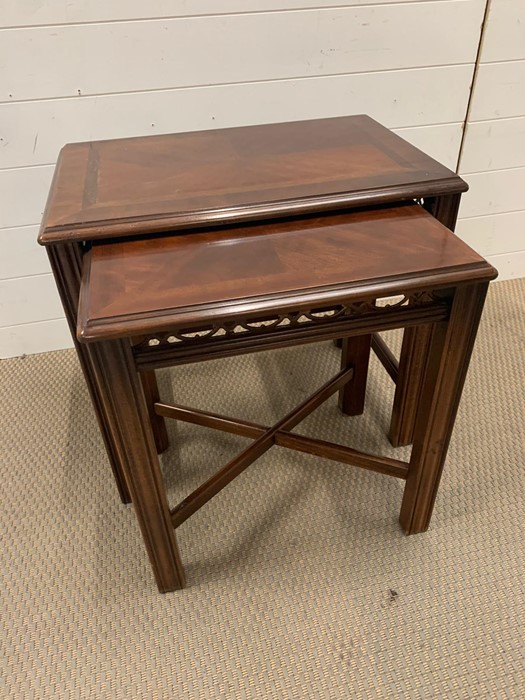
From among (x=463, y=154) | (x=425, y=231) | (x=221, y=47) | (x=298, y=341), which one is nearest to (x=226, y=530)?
(x=298, y=341)

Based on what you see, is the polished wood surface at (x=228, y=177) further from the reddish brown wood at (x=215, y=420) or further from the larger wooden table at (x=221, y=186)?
the reddish brown wood at (x=215, y=420)

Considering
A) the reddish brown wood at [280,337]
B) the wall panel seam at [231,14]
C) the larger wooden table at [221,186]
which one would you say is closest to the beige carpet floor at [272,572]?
the larger wooden table at [221,186]

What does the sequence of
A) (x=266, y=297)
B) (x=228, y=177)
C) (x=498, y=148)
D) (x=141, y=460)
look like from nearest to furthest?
(x=266, y=297) → (x=141, y=460) → (x=228, y=177) → (x=498, y=148)

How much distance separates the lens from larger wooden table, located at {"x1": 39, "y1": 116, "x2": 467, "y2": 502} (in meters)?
0.76

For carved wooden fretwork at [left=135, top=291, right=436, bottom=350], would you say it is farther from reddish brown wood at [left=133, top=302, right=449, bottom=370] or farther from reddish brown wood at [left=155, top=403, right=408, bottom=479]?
reddish brown wood at [left=155, top=403, right=408, bottom=479]

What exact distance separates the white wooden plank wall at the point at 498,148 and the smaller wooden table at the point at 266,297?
31.1 inches

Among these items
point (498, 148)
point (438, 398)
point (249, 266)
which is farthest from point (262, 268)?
point (498, 148)

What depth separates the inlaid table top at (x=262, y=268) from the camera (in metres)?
0.62

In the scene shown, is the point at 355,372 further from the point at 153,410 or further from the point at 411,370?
the point at 153,410

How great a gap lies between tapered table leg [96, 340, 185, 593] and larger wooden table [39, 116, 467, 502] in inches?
0.5

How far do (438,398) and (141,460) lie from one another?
455mm

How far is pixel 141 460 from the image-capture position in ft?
2.46

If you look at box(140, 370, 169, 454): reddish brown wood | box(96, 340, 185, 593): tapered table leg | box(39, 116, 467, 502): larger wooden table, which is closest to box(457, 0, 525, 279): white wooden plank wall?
box(39, 116, 467, 502): larger wooden table

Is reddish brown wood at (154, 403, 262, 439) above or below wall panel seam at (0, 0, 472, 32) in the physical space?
below
